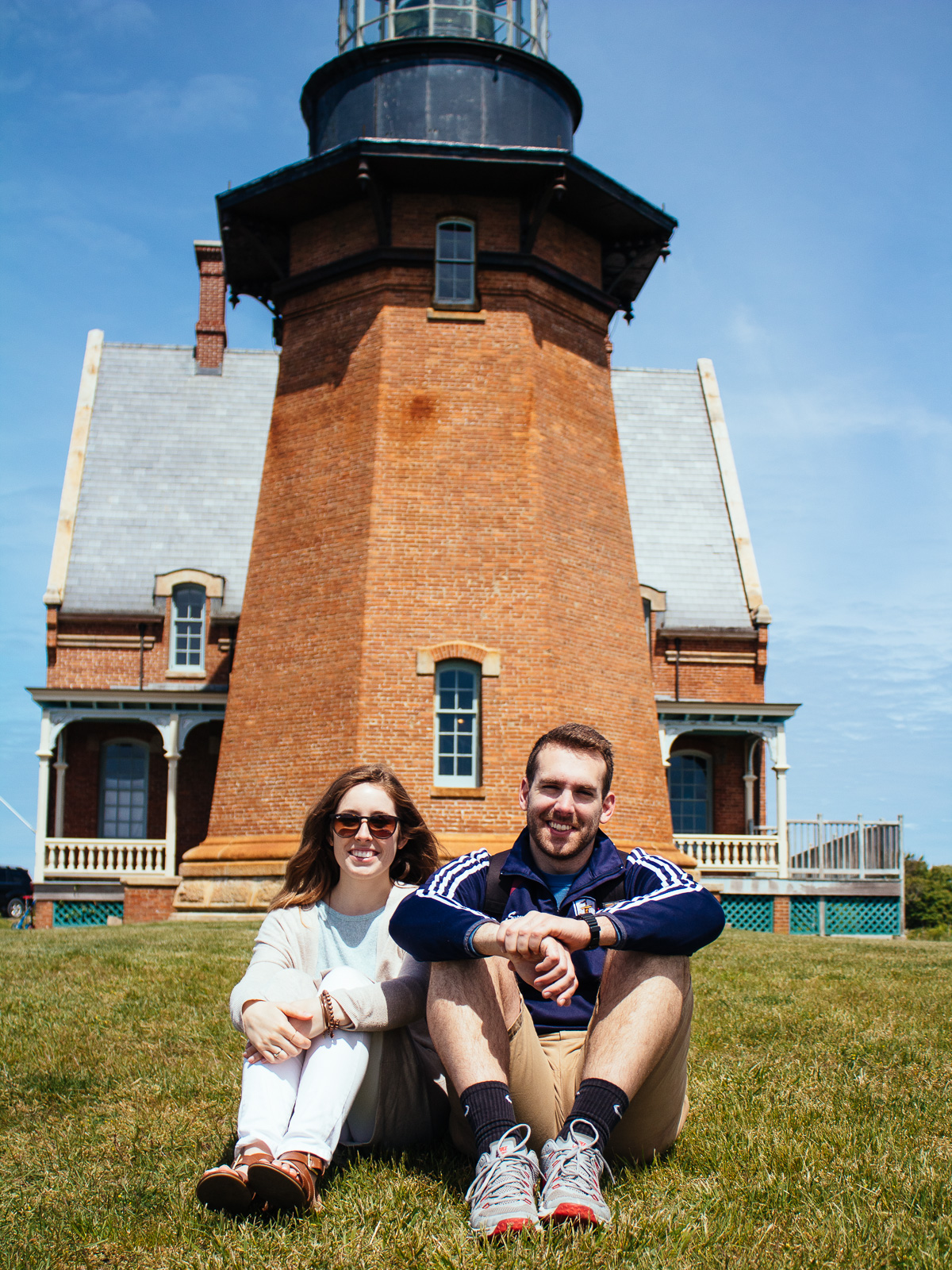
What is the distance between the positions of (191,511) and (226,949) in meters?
15.1

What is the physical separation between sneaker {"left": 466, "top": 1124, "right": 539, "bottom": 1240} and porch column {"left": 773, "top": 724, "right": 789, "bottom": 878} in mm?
19029

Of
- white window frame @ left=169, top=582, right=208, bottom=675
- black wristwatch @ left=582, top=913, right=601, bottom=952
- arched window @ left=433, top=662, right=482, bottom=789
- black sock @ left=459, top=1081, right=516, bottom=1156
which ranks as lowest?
black sock @ left=459, top=1081, right=516, bottom=1156

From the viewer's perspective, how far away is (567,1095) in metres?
3.88

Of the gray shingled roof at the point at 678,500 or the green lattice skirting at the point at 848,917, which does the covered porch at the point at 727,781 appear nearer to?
the green lattice skirting at the point at 848,917

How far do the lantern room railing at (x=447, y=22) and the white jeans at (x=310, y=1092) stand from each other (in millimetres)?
16117

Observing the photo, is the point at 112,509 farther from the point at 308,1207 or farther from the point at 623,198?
the point at 308,1207

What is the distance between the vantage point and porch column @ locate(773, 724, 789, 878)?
21.7 meters

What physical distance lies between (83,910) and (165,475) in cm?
921

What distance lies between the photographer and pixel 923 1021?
713 centimetres

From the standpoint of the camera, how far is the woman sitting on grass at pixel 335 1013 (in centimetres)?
349

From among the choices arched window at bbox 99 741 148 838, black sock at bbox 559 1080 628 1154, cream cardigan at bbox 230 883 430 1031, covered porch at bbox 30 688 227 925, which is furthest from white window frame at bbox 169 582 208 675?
black sock at bbox 559 1080 628 1154

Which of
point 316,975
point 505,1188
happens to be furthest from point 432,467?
point 505,1188

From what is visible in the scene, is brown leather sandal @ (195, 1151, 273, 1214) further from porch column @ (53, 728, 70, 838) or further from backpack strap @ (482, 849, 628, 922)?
porch column @ (53, 728, 70, 838)

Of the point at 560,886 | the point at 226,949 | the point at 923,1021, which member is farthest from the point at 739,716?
the point at 560,886
